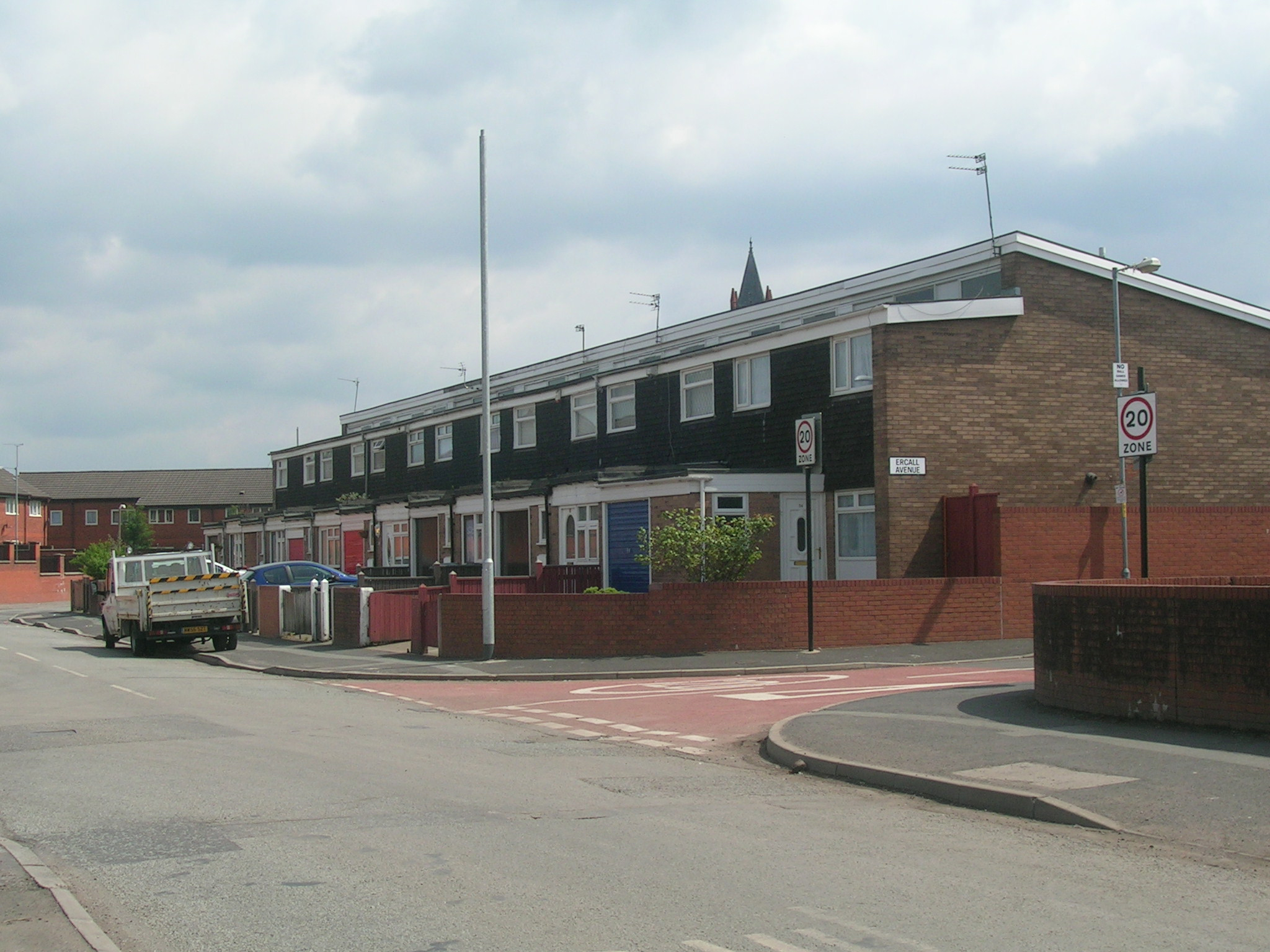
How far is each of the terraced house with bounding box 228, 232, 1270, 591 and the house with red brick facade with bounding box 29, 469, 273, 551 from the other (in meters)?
77.9

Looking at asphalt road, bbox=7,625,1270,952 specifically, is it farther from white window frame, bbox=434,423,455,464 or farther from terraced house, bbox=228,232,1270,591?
white window frame, bbox=434,423,455,464

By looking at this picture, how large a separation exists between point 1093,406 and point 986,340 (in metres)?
2.89

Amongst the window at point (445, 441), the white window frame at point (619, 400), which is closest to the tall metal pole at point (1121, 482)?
the white window frame at point (619, 400)

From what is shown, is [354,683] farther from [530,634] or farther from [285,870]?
[285,870]

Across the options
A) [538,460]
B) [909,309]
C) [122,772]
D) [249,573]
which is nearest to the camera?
[122,772]

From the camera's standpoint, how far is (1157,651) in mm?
11414

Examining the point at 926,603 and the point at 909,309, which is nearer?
the point at 926,603

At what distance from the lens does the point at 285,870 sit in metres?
6.96

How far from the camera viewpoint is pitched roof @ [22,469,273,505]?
105 meters

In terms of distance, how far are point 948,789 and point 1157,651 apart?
10.6ft

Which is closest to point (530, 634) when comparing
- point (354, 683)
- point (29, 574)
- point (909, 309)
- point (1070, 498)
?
point (354, 683)

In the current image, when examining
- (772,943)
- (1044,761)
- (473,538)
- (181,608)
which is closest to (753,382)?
(473,538)

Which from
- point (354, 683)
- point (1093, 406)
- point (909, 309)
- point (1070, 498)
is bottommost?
point (354, 683)

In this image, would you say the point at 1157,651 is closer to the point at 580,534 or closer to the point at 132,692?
the point at 132,692
